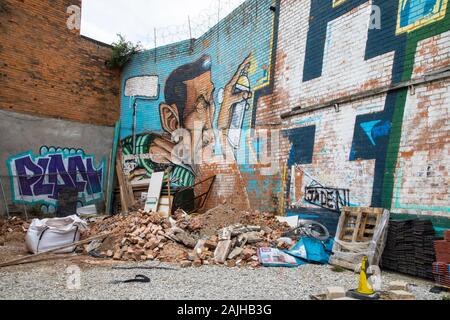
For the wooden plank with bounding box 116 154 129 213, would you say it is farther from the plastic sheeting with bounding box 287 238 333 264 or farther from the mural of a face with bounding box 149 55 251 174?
the plastic sheeting with bounding box 287 238 333 264

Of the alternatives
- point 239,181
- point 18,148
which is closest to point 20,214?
point 18,148

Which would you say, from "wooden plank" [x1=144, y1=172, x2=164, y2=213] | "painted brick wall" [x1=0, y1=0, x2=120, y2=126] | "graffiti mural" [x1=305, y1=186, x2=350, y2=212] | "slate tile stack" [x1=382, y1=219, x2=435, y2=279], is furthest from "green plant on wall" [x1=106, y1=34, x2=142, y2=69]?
"slate tile stack" [x1=382, y1=219, x2=435, y2=279]

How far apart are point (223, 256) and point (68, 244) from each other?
3.16 metres

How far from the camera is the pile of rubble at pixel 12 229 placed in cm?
852

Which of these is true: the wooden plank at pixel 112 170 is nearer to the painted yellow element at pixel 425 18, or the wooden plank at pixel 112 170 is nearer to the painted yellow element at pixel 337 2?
the painted yellow element at pixel 337 2

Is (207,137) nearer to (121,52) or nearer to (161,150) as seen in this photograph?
(161,150)

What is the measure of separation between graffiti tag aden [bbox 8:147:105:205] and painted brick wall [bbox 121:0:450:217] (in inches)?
171

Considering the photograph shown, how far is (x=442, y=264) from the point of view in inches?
176

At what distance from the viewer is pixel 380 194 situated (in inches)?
236

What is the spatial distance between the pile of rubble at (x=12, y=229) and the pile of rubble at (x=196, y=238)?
240 cm

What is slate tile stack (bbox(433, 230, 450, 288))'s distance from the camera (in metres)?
4.41

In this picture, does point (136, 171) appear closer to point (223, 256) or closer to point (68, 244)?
point (68, 244)

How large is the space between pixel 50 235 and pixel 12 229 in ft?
9.97

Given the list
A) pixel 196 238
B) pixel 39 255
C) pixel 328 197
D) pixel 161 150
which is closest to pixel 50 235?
pixel 39 255
